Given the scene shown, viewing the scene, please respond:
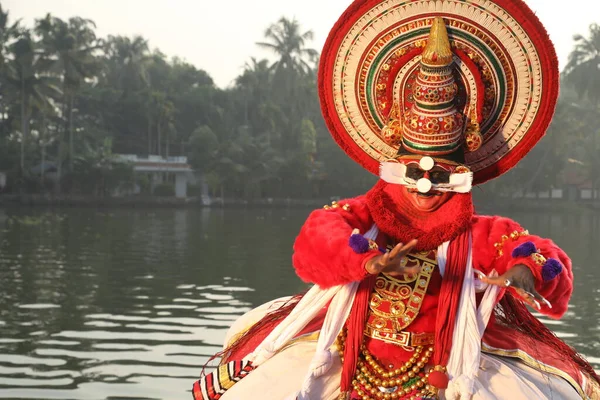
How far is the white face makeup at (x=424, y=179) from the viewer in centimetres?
324

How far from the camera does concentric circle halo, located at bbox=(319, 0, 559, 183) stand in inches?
129

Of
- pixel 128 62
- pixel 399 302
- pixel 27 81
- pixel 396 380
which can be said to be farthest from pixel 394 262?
pixel 128 62

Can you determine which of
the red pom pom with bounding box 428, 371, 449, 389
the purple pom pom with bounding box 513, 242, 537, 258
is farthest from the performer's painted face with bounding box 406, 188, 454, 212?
the red pom pom with bounding box 428, 371, 449, 389

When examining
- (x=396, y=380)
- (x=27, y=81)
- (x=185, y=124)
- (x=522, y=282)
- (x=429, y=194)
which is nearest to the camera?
(x=522, y=282)

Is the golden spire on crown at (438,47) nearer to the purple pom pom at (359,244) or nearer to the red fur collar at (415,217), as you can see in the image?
the red fur collar at (415,217)

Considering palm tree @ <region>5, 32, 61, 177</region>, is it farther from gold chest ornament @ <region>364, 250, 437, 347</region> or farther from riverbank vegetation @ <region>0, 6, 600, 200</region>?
gold chest ornament @ <region>364, 250, 437, 347</region>

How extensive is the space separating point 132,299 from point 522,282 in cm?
1156

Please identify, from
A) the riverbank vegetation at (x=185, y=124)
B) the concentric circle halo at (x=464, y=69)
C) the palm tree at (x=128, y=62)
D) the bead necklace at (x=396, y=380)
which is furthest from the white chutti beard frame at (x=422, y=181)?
the palm tree at (x=128, y=62)

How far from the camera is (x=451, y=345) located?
10.5 feet

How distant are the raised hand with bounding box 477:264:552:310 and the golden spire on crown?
28.7 inches

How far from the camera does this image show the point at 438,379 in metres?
3.14

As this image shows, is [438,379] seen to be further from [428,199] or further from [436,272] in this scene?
[428,199]

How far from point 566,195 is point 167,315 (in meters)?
48.9

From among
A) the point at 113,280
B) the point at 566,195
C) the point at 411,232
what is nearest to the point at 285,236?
the point at 113,280
